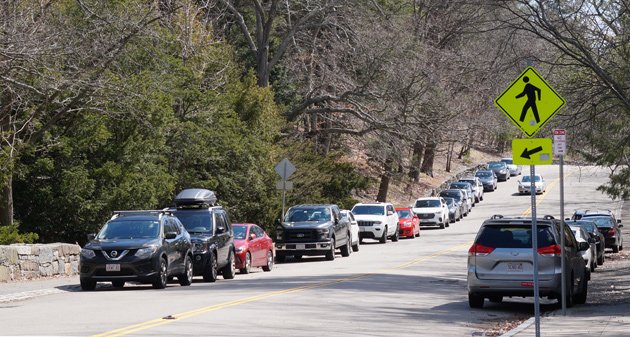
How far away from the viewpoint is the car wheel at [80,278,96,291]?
73.8 ft

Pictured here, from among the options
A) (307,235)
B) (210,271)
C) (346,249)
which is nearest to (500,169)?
(346,249)

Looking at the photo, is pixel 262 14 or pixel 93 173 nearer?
pixel 93 173

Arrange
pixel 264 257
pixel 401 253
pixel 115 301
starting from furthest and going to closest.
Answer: pixel 401 253
pixel 264 257
pixel 115 301

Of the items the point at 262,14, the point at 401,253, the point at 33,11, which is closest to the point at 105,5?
the point at 33,11

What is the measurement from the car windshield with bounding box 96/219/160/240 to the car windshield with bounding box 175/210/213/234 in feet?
10.6

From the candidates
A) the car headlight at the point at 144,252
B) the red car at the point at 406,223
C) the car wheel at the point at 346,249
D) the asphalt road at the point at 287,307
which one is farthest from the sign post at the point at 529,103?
the red car at the point at 406,223

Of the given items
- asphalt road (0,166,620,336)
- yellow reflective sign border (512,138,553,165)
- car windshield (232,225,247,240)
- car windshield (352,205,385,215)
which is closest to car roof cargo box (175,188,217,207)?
asphalt road (0,166,620,336)

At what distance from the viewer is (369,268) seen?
31234 millimetres

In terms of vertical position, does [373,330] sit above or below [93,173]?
below

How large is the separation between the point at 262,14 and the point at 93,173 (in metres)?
18.8

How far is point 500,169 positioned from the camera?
97.9 meters

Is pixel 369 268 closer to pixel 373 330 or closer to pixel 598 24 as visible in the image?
pixel 598 24

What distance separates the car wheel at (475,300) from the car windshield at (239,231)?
11126mm

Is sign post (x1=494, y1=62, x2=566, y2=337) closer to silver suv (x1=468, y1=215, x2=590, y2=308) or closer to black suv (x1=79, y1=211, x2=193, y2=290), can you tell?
silver suv (x1=468, y1=215, x2=590, y2=308)
